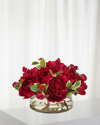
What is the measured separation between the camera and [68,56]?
75.1 inches

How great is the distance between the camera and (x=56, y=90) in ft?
3.18

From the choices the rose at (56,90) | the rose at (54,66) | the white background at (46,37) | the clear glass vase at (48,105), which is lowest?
the clear glass vase at (48,105)

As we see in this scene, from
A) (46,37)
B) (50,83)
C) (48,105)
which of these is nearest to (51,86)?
(50,83)

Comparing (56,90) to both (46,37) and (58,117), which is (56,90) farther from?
(46,37)

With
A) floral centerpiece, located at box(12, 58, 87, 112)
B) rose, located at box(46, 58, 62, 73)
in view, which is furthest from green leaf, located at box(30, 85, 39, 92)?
rose, located at box(46, 58, 62, 73)

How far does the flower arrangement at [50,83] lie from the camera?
3.21ft

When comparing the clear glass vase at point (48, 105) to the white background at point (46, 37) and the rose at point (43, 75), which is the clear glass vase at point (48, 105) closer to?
the rose at point (43, 75)

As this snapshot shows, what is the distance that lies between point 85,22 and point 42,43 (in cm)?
49

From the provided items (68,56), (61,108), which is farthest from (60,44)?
(61,108)

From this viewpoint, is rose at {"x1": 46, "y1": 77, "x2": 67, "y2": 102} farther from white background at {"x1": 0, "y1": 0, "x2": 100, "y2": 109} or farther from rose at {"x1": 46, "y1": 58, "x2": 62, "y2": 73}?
white background at {"x1": 0, "y1": 0, "x2": 100, "y2": 109}

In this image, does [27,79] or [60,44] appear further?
[60,44]

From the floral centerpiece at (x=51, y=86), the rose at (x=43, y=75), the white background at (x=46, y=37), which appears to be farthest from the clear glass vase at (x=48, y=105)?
the white background at (x=46, y=37)

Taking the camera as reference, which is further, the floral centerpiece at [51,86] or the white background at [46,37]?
the white background at [46,37]
